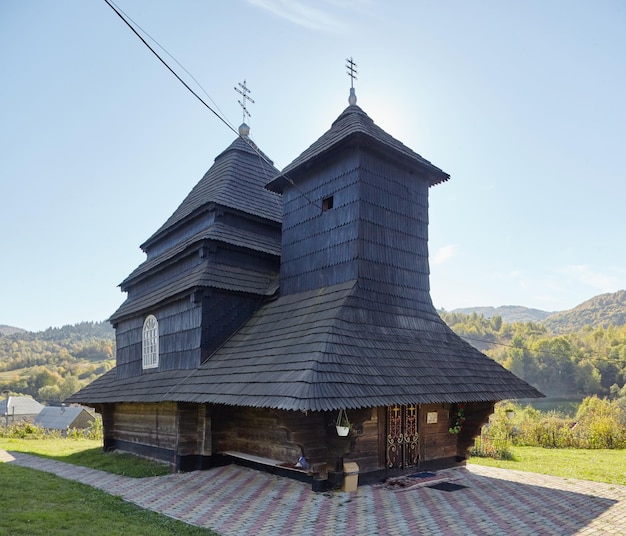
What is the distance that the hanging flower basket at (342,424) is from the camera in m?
7.49

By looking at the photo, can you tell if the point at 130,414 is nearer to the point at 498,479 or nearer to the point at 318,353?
the point at 318,353

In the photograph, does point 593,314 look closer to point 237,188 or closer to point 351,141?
point 237,188

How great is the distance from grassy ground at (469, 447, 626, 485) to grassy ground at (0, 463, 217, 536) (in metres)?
8.16

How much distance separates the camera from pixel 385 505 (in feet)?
24.0

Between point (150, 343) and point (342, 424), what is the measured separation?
7.64 m

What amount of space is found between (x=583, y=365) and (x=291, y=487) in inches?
2375

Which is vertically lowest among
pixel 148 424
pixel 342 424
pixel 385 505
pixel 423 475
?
pixel 423 475

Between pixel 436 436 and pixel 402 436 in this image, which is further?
pixel 436 436

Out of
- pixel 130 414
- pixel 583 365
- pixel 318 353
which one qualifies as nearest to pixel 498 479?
pixel 318 353

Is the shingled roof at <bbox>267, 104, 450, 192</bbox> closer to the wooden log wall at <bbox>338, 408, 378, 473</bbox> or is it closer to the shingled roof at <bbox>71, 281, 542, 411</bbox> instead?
the shingled roof at <bbox>71, 281, 542, 411</bbox>

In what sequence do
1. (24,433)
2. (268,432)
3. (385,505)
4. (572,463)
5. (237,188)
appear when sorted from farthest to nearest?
(24,433), (237,188), (572,463), (268,432), (385,505)

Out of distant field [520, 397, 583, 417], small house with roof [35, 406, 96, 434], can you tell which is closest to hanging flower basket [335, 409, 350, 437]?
small house with roof [35, 406, 96, 434]

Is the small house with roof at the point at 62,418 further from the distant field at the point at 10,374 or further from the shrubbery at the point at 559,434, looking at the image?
the distant field at the point at 10,374

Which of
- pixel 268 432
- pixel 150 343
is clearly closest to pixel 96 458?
pixel 150 343
